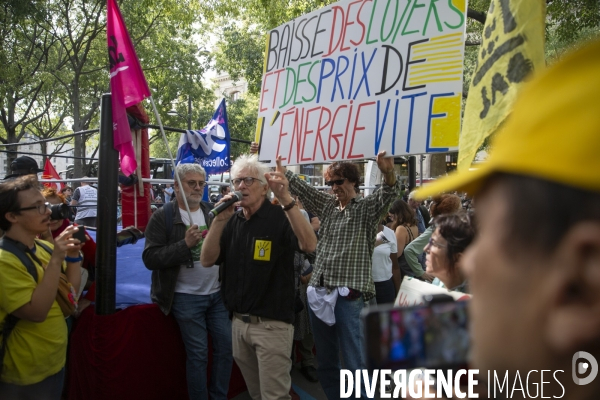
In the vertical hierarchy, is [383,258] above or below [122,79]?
below

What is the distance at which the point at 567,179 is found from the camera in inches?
19.9

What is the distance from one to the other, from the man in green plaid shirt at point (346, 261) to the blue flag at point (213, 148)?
329 centimetres

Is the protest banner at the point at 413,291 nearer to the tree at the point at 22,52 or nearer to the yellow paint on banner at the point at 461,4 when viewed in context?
the yellow paint on banner at the point at 461,4

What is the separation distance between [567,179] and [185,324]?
358cm

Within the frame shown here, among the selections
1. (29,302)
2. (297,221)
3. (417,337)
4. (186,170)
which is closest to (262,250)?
(297,221)

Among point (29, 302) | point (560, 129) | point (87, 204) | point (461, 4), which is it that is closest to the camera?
point (560, 129)

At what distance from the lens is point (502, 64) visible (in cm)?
214

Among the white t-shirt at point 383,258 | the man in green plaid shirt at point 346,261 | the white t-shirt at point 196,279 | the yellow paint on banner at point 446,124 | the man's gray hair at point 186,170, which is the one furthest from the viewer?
the white t-shirt at point 383,258

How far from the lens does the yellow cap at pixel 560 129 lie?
504 millimetres

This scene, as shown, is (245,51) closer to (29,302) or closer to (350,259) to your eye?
(350,259)

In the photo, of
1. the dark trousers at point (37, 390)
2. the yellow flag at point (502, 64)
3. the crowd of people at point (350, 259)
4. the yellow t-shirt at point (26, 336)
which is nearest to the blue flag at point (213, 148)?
the crowd of people at point (350, 259)

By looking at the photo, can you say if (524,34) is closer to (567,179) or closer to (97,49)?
(567,179)

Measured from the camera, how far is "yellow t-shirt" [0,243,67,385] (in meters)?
2.56

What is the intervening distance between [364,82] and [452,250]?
1.68 meters
